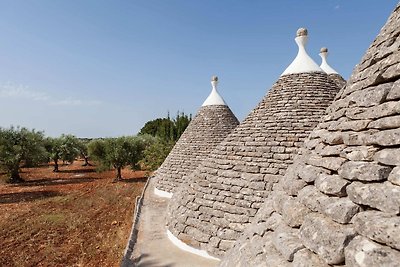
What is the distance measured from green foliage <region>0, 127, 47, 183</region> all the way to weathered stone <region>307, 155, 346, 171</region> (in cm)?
2482

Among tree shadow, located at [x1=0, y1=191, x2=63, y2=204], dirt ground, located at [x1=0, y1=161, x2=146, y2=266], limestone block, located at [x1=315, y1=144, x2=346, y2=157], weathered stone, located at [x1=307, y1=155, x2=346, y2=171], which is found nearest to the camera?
weathered stone, located at [x1=307, y1=155, x2=346, y2=171]

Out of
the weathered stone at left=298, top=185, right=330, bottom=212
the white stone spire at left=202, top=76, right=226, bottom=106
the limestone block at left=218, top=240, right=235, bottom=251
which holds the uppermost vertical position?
the white stone spire at left=202, top=76, right=226, bottom=106

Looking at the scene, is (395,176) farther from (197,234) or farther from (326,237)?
(197,234)

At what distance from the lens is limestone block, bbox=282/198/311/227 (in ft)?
8.34

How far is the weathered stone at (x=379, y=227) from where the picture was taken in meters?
1.64

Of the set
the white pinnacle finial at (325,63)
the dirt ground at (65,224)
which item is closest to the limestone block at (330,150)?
the dirt ground at (65,224)

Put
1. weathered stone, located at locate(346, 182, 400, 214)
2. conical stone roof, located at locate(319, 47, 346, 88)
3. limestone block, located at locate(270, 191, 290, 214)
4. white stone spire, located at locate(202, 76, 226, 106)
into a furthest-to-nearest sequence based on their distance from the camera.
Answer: white stone spire, located at locate(202, 76, 226, 106) < conical stone roof, located at locate(319, 47, 346, 88) < limestone block, located at locate(270, 191, 290, 214) < weathered stone, located at locate(346, 182, 400, 214)

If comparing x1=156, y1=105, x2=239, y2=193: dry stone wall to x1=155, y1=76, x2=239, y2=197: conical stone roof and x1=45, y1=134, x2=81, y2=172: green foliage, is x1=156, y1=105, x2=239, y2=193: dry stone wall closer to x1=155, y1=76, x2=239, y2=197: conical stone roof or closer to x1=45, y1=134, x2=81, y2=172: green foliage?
x1=155, y1=76, x2=239, y2=197: conical stone roof

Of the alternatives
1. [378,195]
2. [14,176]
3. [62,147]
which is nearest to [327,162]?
[378,195]

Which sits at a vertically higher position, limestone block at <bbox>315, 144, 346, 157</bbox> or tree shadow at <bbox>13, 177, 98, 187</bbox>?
limestone block at <bbox>315, 144, 346, 157</bbox>

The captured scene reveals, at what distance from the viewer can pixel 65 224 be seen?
11.7 meters

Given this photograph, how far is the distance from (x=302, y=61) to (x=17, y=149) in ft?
75.0

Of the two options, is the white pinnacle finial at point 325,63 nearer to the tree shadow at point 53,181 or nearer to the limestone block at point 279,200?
the limestone block at point 279,200

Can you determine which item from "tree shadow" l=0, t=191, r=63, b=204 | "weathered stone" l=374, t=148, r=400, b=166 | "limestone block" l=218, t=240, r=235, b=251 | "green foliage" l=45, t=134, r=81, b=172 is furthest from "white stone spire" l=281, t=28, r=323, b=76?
"green foliage" l=45, t=134, r=81, b=172
